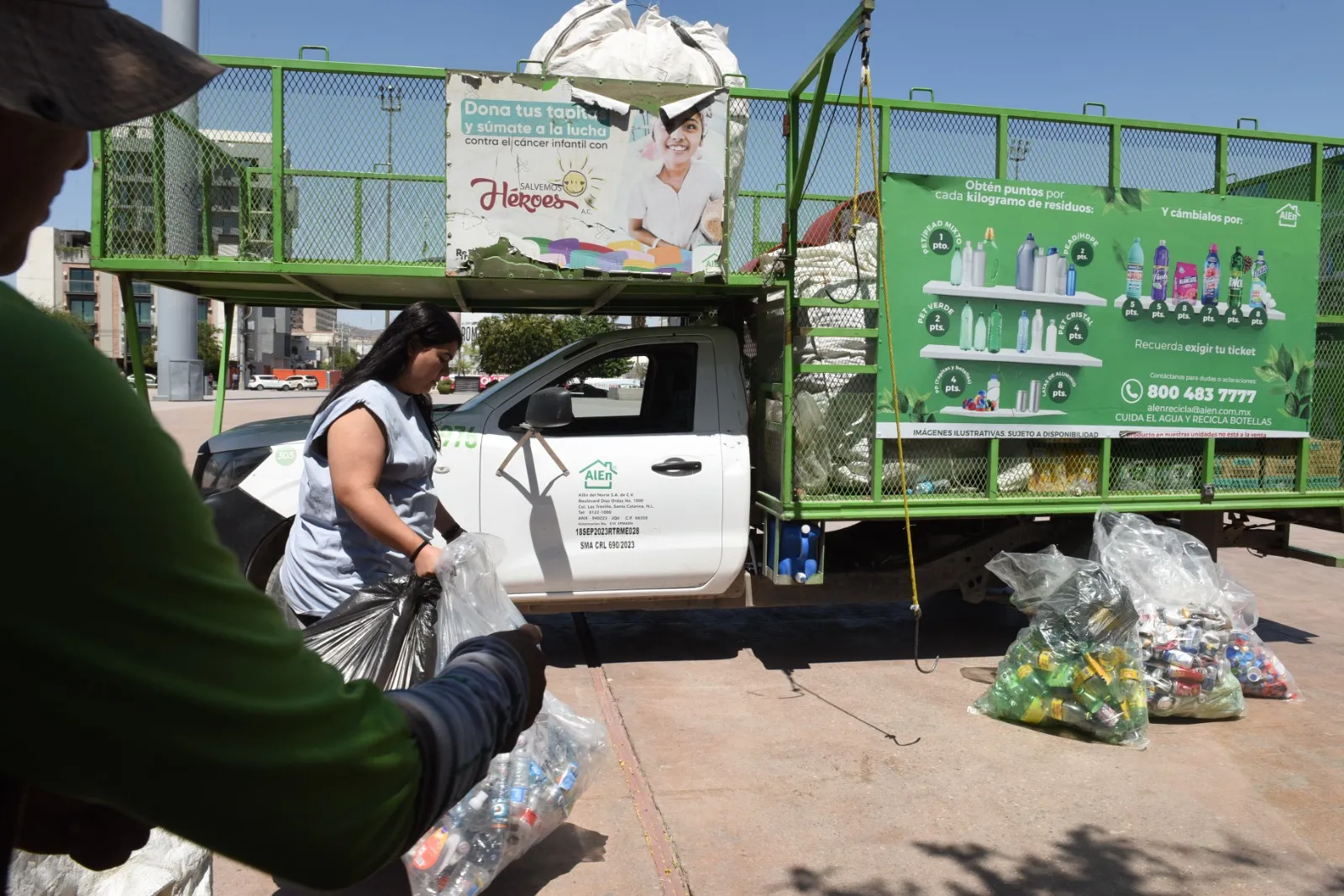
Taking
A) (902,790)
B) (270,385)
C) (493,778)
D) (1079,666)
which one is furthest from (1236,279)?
(270,385)

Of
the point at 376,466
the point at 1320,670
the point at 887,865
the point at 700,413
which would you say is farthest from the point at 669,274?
the point at 1320,670

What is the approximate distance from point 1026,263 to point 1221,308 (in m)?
1.28

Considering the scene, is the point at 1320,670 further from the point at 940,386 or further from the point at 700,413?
the point at 700,413

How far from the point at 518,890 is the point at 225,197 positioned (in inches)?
165

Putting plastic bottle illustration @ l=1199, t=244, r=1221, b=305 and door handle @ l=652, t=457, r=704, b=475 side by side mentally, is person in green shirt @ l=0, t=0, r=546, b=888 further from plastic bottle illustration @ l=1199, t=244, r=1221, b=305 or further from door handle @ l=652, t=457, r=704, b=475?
plastic bottle illustration @ l=1199, t=244, r=1221, b=305

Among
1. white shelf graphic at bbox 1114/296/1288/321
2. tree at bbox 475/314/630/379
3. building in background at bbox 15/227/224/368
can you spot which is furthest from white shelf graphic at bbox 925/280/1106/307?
building in background at bbox 15/227/224/368

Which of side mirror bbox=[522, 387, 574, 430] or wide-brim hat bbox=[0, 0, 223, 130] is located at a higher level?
wide-brim hat bbox=[0, 0, 223, 130]

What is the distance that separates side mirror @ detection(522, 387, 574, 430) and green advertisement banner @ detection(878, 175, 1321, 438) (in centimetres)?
172

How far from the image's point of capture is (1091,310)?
570 centimetres

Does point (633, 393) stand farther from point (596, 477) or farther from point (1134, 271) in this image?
point (1134, 271)

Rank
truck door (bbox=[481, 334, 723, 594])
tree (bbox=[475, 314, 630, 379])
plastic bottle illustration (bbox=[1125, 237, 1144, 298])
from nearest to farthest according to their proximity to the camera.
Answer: truck door (bbox=[481, 334, 723, 594]), plastic bottle illustration (bbox=[1125, 237, 1144, 298]), tree (bbox=[475, 314, 630, 379])

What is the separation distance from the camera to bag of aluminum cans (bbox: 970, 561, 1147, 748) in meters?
4.73

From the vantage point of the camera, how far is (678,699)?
17.2 feet

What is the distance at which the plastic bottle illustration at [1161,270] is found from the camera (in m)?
5.76
